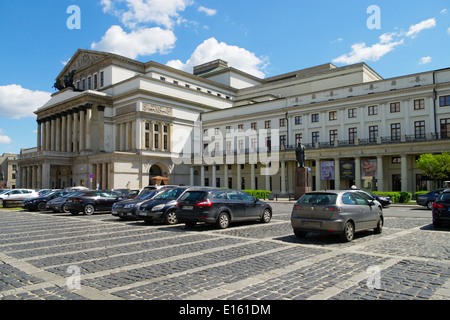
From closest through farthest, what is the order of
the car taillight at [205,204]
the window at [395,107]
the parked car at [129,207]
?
1. the car taillight at [205,204]
2. the parked car at [129,207]
3. the window at [395,107]

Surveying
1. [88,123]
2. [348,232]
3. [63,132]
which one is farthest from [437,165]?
[63,132]

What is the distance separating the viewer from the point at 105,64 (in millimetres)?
65375

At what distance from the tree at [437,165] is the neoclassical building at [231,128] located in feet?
12.3

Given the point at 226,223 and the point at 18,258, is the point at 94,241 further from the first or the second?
the point at 226,223

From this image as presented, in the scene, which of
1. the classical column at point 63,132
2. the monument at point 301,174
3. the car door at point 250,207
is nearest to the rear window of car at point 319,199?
the car door at point 250,207

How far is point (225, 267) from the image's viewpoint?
287 inches

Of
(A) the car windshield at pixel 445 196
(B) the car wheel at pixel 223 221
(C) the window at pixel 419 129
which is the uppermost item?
(C) the window at pixel 419 129

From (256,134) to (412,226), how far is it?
4455 centimetres

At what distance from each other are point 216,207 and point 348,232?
4.97 metres

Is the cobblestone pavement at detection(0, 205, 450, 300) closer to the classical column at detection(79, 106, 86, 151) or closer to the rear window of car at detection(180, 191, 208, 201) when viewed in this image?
the rear window of car at detection(180, 191, 208, 201)

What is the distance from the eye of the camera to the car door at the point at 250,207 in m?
14.6

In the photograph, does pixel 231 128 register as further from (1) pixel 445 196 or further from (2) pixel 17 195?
(1) pixel 445 196

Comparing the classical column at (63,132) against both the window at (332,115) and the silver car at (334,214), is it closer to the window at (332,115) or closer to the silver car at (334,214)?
the window at (332,115)

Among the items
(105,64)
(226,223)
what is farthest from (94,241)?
(105,64)
